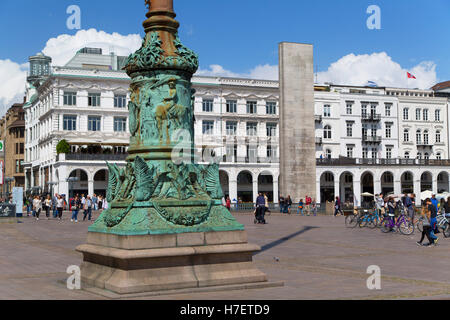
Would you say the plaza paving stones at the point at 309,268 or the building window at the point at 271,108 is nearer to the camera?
the plaza paving stones at the point at 309,268

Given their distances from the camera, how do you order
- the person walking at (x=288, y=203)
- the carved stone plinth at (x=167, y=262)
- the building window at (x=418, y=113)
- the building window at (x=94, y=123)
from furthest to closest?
the building window at (x=418, y=113), the building window at (x=94, y=123), the person walking at (x=288, y=203), the carved stone plinth at (x=167, y=262)

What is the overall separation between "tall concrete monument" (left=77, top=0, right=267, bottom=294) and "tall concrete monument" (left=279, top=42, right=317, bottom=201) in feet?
113

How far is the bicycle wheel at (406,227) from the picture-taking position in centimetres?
2498

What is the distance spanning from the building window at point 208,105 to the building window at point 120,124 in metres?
9.84

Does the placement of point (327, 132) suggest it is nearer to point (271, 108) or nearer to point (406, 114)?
point (271, 108)

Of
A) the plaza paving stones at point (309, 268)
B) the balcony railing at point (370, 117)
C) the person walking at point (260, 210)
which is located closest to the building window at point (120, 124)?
the balcony railing at point (370, 117)

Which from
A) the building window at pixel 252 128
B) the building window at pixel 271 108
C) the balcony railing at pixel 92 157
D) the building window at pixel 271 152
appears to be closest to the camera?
the balcony railing at pixel 92 157

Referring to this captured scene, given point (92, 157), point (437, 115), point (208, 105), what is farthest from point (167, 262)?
point (437, 115)

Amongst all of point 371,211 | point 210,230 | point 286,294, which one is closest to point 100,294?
point 210,230

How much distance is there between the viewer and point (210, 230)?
10430 mm

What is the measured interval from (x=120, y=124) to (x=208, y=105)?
36.7 ft

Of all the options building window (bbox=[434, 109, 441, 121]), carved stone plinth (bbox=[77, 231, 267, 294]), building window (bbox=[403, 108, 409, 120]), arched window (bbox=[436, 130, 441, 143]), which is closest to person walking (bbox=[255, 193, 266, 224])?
carved stone plinth (bbox=[77, 231, 267, 294])

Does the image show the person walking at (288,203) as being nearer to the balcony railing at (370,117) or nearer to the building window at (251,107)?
the building window at (251,107)
